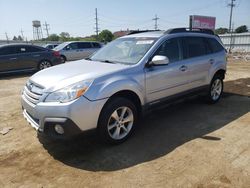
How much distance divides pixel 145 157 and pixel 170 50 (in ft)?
7.08

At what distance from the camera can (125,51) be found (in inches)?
182

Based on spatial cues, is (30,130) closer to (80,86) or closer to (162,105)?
(80,86)

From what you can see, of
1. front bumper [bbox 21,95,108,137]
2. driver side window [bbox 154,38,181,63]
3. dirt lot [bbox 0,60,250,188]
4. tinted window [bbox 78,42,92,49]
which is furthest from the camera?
tinted window [bbox 78,42,92,49]

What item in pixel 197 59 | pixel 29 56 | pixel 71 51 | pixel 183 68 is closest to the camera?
pixel 183 68

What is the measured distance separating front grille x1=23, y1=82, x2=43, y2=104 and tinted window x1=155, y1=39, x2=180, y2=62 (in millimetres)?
2070

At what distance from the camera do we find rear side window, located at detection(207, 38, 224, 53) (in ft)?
19.3

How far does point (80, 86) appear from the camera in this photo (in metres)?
3.38

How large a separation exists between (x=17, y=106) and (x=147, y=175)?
4338 mm

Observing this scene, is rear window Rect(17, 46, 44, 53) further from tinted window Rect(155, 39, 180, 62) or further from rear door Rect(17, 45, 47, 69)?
tinted window Rect(155, 39, 180, 62)

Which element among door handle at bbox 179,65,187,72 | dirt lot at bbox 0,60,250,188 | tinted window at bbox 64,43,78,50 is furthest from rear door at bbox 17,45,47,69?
door handle at bbox 179,65,187,72

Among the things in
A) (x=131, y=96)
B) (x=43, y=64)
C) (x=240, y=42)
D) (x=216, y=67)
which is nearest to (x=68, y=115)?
(x=131, y=96)

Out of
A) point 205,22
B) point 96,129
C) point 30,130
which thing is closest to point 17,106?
point 30,130

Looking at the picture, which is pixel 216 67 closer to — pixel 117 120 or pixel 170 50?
pixel 170 50

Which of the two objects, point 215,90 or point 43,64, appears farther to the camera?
point 43,64
